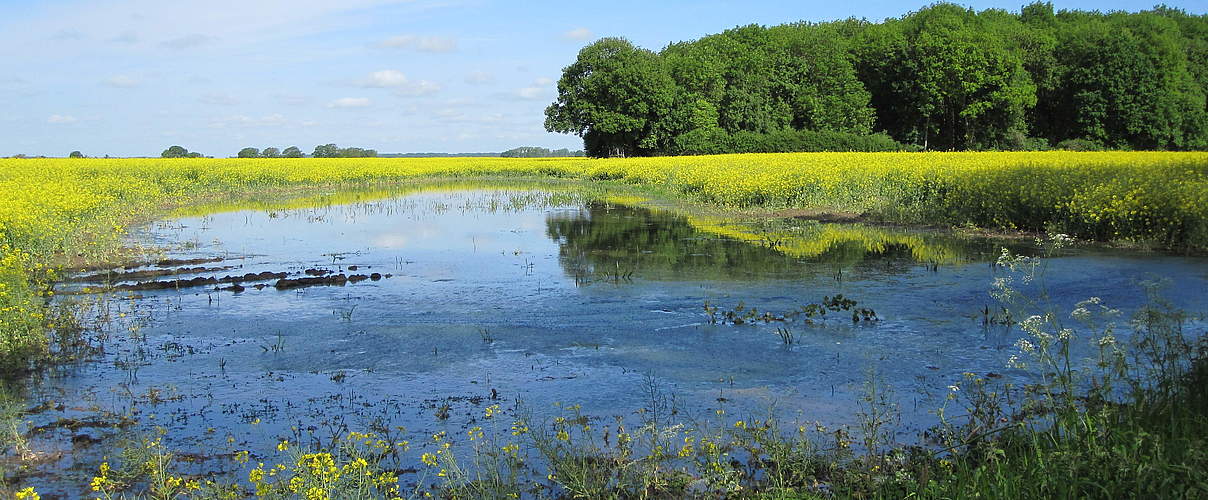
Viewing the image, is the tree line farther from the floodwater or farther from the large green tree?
the floodwater

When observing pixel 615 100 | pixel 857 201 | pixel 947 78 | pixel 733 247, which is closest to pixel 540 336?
pixel 733 247

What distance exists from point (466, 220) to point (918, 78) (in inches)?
2084

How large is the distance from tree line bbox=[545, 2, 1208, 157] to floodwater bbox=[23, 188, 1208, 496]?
42819 millimetres

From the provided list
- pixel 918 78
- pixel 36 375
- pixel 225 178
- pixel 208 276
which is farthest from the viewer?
pixel 918 78

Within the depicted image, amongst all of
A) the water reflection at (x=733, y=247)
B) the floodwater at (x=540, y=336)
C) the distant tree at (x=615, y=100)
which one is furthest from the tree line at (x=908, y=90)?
the floodwater at (x=540, y=336)

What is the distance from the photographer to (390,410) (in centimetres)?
614

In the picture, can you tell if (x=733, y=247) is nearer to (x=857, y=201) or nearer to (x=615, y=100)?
(x=857, y=201)

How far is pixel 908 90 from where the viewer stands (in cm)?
6706

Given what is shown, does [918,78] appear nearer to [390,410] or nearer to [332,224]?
[332,224]

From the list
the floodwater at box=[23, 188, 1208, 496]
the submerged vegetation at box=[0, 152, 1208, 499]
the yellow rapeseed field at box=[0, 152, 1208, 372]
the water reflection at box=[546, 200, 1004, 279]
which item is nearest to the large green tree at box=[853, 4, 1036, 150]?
the yellow rapeseed field at box=[0, 152, 1208, 372]

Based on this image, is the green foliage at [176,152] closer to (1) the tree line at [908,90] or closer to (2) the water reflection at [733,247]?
(1) the tree line at [908,90]

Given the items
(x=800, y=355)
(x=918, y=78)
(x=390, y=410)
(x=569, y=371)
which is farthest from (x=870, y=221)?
(x=918, y=78)

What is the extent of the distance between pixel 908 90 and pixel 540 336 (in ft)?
212

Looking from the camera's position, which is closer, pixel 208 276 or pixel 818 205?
pixel 208 276
